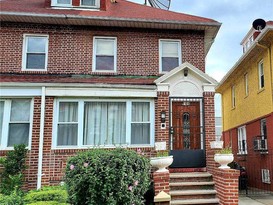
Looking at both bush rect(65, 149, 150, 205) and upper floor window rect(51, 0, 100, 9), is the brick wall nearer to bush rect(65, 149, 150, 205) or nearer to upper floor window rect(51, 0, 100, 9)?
upper floor window rect(51, 0, 100, 9)

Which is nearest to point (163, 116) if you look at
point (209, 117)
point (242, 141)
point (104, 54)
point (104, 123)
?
point (209, 117)

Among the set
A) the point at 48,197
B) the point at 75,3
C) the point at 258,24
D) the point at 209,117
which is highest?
the point at 258,24

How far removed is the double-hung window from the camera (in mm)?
14923

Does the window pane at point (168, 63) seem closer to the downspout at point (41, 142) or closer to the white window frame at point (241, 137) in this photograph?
the downspout at point (41, 142)

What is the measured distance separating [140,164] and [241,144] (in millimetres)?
10547

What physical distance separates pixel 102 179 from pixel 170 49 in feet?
22.9

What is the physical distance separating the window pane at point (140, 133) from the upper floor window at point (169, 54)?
2561 mm

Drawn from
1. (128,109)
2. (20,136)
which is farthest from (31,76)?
(128,109)

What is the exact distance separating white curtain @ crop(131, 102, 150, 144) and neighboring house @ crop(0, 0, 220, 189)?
0.03 metres

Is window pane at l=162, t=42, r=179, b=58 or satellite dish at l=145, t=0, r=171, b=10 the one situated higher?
satellite dish at l=145, t=0, r=171, b=10

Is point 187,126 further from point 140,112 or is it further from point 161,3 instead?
point 161,3

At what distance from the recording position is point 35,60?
11.2 meters

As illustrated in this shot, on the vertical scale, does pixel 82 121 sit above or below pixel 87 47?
below

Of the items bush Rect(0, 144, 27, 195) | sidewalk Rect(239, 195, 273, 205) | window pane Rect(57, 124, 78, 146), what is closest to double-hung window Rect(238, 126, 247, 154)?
sidewalk Rect(239, 195, 273, 205)
